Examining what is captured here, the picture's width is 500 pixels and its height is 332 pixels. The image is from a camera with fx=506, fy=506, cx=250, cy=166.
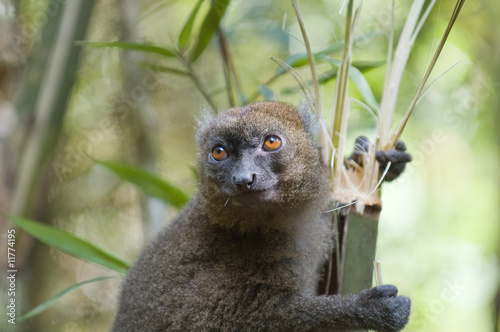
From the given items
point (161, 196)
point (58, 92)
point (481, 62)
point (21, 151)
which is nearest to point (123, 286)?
point (161, 196)

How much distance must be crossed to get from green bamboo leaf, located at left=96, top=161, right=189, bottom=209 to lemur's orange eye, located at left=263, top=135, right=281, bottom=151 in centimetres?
103

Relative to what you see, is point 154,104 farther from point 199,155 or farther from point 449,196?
point 449,196

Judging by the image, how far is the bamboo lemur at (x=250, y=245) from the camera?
318 cm

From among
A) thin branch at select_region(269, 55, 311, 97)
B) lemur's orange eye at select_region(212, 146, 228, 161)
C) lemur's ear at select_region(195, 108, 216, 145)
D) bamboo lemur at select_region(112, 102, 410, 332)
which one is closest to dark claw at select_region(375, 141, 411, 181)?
bamboo lemur at select_region(112, 102, 410, 332)

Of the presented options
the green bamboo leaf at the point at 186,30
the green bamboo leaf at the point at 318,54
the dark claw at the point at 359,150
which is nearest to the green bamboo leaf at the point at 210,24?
the green bamboo leaf at the point at 186,30

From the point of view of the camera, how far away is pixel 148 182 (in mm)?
3957

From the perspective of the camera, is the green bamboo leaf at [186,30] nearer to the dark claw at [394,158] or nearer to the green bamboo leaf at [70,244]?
the green bamboo leaf at [70,244]

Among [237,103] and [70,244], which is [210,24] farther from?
[237,103]

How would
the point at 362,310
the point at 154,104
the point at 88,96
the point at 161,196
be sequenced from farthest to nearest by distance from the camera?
the point at 88,96 < the point at 154,104 < the point at 161,196 < the point at 362,310

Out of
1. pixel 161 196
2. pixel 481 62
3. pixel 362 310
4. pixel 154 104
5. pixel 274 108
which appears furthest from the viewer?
pixel 154 104

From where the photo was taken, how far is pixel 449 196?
7.20 meters

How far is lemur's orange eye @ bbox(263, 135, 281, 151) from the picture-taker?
10.9 feet

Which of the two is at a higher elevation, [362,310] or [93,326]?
[93,326]

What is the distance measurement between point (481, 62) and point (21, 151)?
5.33 m
